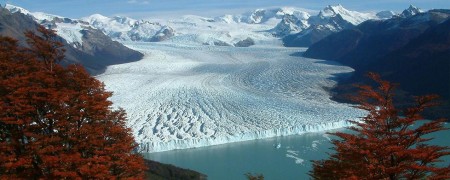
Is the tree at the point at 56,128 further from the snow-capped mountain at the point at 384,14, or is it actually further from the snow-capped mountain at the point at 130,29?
the snow-capped mountain at the point at 384,14

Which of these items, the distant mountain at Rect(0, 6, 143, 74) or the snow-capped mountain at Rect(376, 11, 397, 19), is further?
the snow-capped mountain at Rect(376, 11, 397, 19)

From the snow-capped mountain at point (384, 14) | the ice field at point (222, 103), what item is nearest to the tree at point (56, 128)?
the ice field at point (222, 103)

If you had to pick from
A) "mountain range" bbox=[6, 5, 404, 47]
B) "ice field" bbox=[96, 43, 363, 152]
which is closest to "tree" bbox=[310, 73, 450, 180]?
"ice field" bbox=[96, 43, 363, 152]

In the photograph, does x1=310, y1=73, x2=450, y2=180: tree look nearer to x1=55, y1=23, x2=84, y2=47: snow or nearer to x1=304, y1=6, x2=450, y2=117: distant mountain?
x1=304, y1=6, x2=450, y2=117: distant mountain

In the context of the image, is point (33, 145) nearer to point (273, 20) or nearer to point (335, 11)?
point (335, 11)

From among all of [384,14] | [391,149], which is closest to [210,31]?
[384,14]

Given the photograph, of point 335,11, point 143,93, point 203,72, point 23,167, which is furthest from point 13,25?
point 335,11
